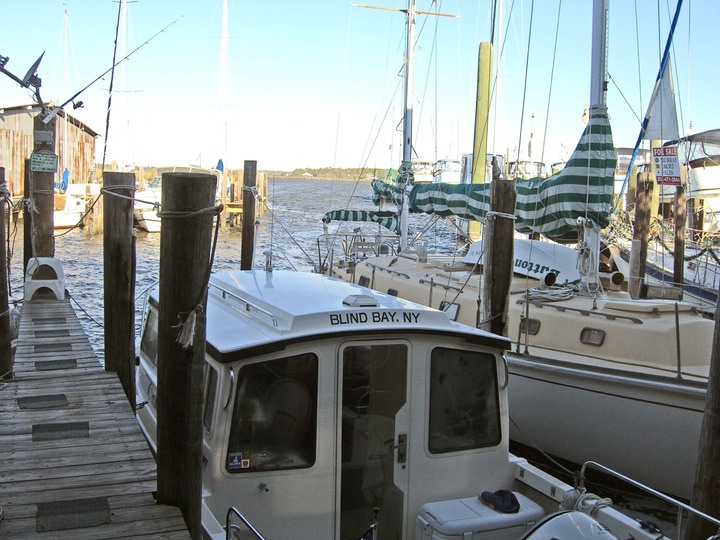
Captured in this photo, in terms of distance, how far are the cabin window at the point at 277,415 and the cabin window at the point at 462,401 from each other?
108 centimetres

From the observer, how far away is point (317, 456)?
223 inches

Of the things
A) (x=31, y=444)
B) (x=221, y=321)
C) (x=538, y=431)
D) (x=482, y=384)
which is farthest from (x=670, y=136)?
(x=31, y=444)

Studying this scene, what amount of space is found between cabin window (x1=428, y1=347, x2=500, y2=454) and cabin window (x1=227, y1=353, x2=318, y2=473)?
1077 mm

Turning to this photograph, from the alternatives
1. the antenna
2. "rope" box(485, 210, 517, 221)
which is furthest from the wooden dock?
the antenna

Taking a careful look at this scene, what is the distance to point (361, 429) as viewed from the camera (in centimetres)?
588

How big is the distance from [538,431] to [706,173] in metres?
28.2

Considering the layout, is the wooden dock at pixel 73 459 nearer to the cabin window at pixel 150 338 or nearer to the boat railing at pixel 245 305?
the cabin window at pixel 150 338

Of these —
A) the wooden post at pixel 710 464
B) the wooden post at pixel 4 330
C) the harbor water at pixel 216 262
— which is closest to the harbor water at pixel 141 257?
the harbor water at pixel 216 262

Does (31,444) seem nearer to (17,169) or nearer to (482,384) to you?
(482,384)

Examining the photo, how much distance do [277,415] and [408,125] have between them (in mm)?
15770

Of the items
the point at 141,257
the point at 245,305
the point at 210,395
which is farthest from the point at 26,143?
the point at 210,395

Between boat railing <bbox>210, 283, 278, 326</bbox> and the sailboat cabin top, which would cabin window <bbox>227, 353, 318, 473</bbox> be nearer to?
boat railing <bbox>210, 283, 278, 326</bbox>

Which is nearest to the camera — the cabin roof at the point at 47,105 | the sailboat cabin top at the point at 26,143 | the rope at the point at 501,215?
the rope at the point at 501,215

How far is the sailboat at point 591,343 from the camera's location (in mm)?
9688
